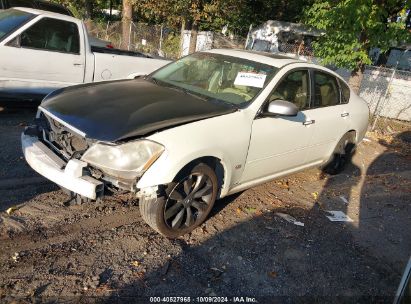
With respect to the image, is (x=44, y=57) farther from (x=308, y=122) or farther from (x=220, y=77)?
(x=308, y=122)

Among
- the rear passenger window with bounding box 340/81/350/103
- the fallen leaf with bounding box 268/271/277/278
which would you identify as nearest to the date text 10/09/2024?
the fallen leaf with bounding box 268/271/277/278

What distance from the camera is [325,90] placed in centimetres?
523

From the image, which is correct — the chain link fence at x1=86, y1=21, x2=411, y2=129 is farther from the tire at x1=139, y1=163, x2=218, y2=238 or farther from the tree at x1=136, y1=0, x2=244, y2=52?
the tire at x1=139, y1=163, x2=218, y2=238

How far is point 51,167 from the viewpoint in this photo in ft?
11.3

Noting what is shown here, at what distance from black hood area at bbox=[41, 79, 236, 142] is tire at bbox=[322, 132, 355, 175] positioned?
8.85ft

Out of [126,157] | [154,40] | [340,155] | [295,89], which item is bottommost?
[340,155]

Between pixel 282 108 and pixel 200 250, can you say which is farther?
pixel 282 108

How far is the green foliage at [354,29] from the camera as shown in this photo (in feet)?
27.7

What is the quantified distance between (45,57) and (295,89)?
13.8 ft

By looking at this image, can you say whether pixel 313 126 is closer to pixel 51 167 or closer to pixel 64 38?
pixel 51 167

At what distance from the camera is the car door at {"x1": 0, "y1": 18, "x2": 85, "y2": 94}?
19.5 feet

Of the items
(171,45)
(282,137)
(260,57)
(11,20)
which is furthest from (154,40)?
(282,137)

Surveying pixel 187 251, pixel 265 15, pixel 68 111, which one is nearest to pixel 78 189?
pixel 68 111

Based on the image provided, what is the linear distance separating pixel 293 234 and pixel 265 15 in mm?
23663
